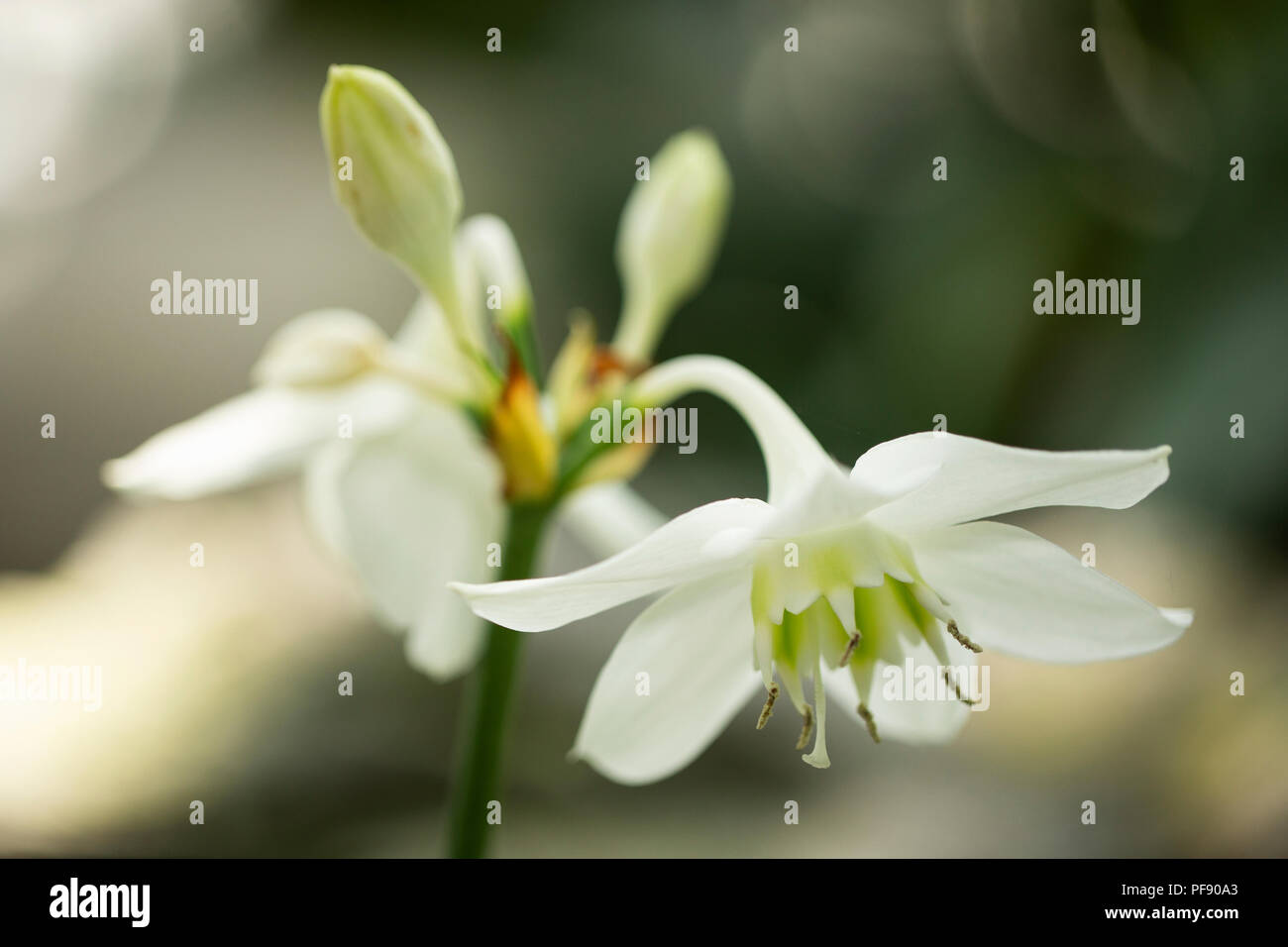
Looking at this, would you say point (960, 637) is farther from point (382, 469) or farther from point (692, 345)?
point (692, 345)

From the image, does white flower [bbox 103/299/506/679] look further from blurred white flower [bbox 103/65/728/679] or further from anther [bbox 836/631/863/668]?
anther [bbox 836/631/863/668]

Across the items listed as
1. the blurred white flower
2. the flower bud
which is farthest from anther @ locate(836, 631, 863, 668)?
the flower bud

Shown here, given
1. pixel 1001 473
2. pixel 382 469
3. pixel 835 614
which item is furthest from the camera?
pixel 382 469


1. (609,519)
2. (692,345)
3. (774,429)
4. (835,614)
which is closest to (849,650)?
(835,614)

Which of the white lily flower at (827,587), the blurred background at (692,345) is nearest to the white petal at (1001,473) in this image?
the white lily flower at (827,587)

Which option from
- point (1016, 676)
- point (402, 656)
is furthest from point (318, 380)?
point (1016, 676)

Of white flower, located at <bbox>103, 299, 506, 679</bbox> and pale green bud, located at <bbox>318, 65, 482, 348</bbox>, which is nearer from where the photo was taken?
pale green bud, located at <bbox>318, 65, 482, 348</bbox>

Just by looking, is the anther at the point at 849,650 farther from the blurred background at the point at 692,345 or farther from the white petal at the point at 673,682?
the blurred background at the point at 692,345
